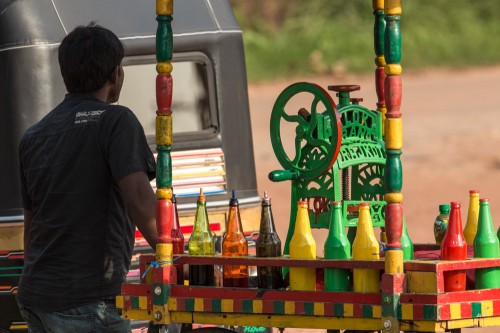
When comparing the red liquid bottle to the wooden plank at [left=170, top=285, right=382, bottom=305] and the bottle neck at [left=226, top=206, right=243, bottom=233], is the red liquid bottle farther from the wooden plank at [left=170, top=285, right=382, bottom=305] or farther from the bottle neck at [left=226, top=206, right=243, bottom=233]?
the bottle neck at [left=226, top=206, right=243, bottom=233]

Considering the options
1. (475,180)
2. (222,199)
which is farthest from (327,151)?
(475,180)

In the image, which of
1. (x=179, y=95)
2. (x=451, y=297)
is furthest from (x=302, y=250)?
(x=179, y=95)

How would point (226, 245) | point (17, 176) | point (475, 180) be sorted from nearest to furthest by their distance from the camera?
point (226, 245) → point (17, 176) → point (475, 180)

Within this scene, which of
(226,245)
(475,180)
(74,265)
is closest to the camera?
(74,265)

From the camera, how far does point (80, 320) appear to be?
4941 millimetres

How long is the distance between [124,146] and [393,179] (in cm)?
102

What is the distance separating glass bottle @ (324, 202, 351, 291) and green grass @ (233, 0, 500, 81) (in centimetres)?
2617

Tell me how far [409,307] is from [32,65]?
3862 mm

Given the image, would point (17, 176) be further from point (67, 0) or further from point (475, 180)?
point (475, 180)

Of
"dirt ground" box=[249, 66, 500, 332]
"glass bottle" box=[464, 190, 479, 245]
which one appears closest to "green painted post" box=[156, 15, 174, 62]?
"glass bottle" box=[464, 190, 479, 245]

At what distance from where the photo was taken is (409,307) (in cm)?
465

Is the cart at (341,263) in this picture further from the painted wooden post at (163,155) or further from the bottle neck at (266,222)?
the bottle neck at (266,222)

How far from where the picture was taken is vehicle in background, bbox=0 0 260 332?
7.82m

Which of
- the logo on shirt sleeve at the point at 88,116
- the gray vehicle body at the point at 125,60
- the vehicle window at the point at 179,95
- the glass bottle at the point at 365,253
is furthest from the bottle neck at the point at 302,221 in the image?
the vehicle window at the point at 179,95
